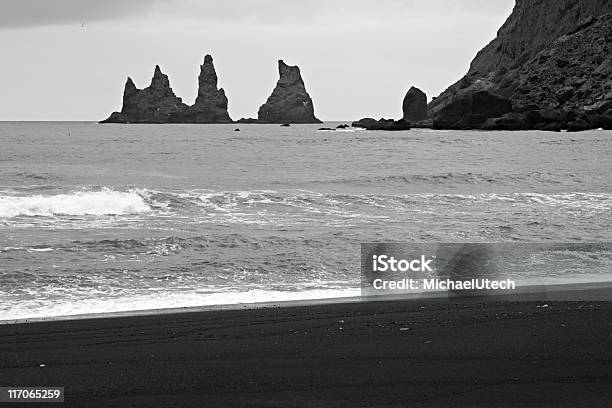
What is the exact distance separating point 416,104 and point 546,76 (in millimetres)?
30520

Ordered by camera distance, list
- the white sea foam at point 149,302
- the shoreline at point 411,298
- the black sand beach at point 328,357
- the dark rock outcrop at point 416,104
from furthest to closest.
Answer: the dark rock outcrop at point 416,104 → the white sea foam at point 149,302 → the shoreline at point 411,298 → the black sand beach at point 328,357

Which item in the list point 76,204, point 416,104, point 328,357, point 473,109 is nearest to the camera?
point 328,357

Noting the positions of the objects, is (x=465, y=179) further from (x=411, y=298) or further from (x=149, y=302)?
(x=149, y=302)

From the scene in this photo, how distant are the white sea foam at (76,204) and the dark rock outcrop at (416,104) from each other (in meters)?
121

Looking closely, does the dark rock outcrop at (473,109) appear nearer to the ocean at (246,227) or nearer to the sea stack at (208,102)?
the ocean at (246,227)

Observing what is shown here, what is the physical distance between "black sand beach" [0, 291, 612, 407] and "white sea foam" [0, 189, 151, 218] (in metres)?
10.8

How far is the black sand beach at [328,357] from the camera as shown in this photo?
16.8ft

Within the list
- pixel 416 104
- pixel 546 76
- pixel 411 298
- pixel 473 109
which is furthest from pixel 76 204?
pixel 416 104

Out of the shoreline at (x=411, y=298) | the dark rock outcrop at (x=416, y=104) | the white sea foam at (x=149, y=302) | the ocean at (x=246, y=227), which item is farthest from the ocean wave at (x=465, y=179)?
the dark rock outcrop at (x=416, y=104)

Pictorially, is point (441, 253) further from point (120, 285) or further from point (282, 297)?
point (120, 285)

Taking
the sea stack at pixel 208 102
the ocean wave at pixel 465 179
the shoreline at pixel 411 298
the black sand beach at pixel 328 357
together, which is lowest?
the shoreline at pixel 411 298

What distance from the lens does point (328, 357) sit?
20.0ft

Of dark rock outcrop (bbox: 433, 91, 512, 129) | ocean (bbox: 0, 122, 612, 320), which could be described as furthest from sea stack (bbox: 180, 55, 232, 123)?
ocean (bbox: 0, 122, 612, 320)

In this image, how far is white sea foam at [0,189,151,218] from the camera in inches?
706
